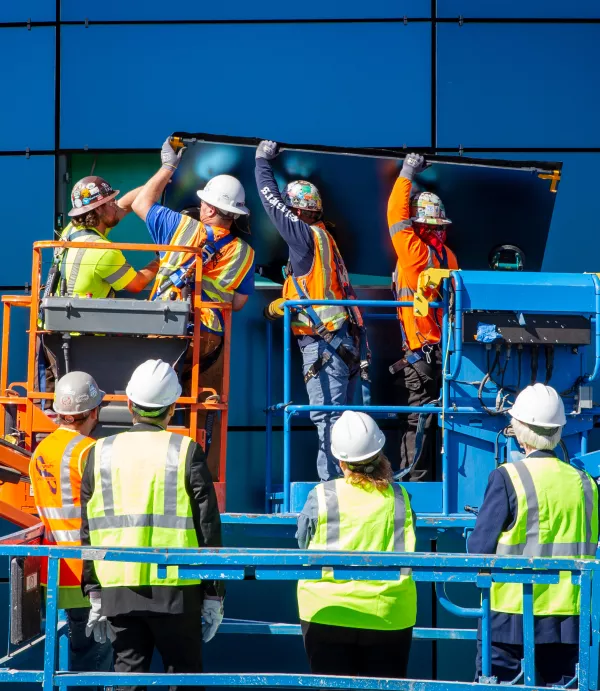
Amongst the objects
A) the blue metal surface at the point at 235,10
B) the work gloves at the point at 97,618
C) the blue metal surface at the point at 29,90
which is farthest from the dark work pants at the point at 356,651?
the blue metal surface at the point at 235,10

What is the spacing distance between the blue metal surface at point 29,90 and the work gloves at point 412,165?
299 cm

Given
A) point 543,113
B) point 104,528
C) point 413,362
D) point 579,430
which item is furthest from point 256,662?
point 543,113

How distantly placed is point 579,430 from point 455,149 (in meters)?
2.94

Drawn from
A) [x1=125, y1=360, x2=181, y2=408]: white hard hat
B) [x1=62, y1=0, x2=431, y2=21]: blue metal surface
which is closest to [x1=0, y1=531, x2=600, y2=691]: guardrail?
[x1=125, y1=360, x2=181, y2=408]: white hard hat

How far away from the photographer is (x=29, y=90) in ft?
29.6

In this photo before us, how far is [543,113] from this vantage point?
29.7 feet

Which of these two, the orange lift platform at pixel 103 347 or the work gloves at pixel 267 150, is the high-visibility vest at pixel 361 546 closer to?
the orange lift platform at pixel 103 347

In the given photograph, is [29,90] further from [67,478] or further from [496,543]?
[496,543]

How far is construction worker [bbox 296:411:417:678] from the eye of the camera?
4.89 metres

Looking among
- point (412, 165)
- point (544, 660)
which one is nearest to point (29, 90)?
point (412, 165)

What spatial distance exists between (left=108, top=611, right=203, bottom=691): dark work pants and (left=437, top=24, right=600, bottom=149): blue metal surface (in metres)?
5.27

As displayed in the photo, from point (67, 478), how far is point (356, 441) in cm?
165

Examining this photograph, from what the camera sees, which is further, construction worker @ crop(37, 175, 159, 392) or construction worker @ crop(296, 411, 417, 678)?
construction worker @ crop(37, 175, 159, 392)

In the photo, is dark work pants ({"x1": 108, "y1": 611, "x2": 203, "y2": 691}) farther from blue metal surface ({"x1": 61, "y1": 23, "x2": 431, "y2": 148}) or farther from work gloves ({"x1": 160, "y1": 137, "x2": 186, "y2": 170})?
blue metal surface ({"x1": 61, "y1": 23, "x2": 431, "y2": 148})
